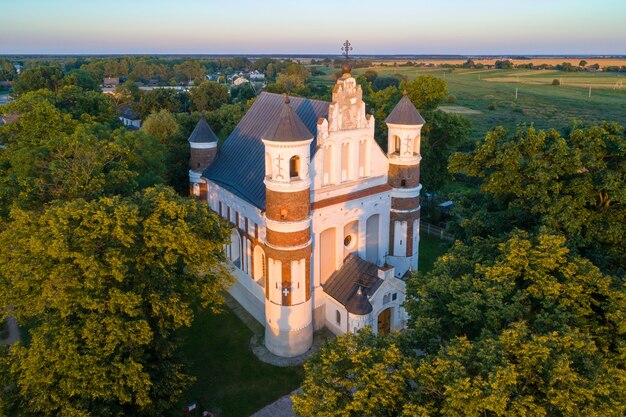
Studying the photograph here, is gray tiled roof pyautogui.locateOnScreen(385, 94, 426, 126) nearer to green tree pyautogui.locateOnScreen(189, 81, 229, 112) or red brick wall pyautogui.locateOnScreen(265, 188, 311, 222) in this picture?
red brick wall pyautogui.locateOnScreen(265, 188, 311, 222)

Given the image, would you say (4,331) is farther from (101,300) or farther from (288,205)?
(288,205)

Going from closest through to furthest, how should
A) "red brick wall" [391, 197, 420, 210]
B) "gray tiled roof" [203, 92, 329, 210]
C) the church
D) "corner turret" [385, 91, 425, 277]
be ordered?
the church, "gray tiled roof" [203, 92, 329, 210], "corner turret" [385, 91, 425, 277], "red brick wall" [391, 197, 420, 210]

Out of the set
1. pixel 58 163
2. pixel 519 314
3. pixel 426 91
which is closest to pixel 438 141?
pixel 426 91

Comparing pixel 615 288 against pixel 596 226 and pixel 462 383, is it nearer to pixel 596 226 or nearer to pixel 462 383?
pixel 596 226

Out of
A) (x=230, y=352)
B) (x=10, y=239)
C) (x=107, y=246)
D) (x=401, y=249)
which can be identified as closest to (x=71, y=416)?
(x=107, y=246)

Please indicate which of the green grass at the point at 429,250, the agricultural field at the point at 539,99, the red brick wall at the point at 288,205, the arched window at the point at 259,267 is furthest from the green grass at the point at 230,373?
the agricultural field at the point at 539,99

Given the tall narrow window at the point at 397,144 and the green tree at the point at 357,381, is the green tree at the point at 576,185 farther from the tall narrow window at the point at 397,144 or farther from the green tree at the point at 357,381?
the green tree at the point at 357,381

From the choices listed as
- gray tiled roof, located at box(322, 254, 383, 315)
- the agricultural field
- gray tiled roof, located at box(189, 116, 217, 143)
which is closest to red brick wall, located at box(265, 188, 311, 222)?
gray tiled roof, located at box(322, 254, 383, 315)
